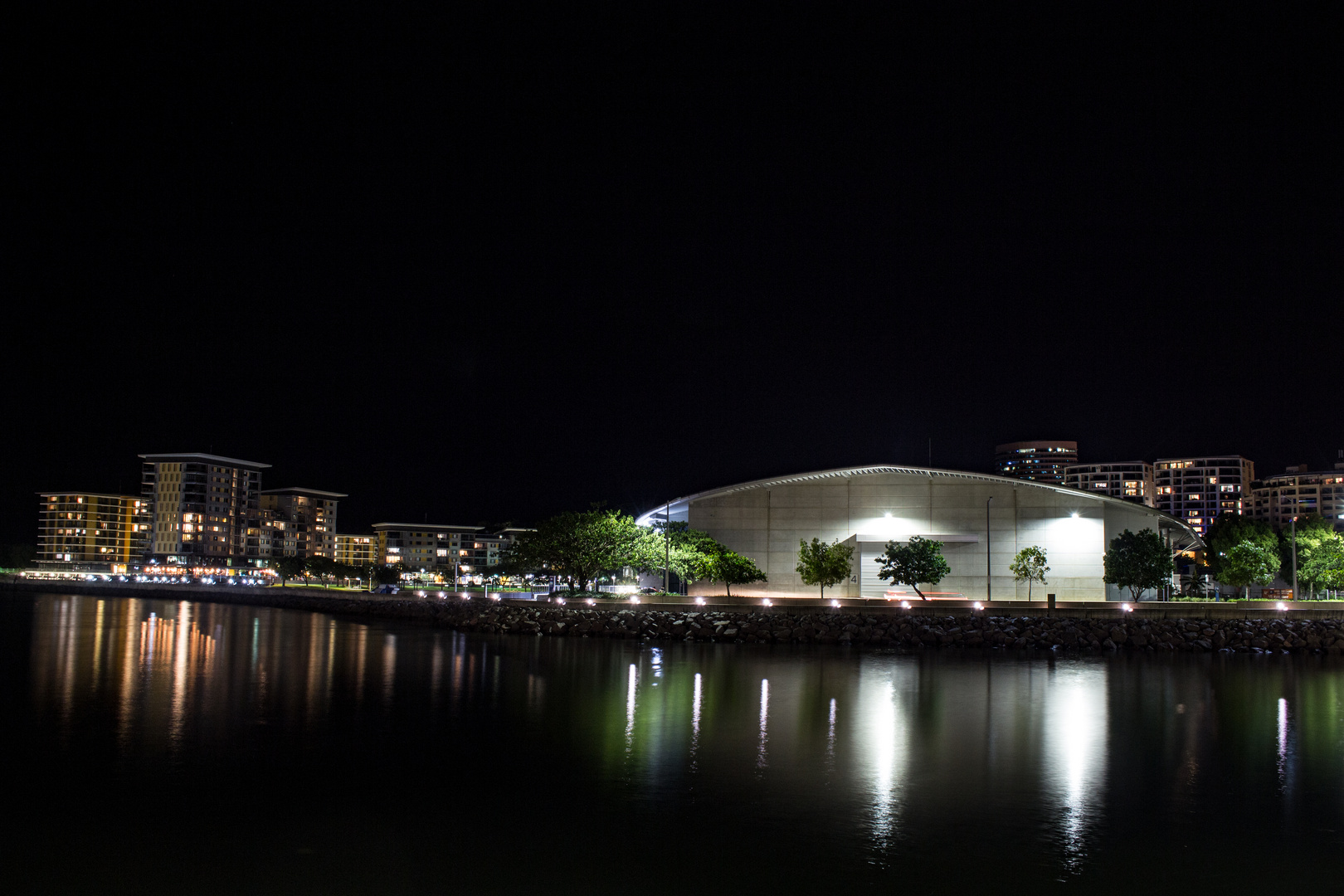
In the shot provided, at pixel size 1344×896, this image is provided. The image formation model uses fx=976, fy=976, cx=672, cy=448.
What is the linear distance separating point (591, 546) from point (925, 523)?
79.7 feet

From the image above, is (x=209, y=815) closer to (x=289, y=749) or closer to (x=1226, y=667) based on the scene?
(x=289, y=749)

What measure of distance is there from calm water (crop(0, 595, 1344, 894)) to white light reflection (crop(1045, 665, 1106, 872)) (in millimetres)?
78

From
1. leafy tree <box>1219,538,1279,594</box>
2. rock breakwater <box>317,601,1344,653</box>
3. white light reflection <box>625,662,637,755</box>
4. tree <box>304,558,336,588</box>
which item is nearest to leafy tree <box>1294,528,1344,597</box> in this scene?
leafy tree <box>1219,538,1279,594</box>

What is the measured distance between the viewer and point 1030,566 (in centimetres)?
6431

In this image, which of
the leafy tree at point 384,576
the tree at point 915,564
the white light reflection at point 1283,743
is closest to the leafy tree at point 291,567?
the leafy tree at point 384,576

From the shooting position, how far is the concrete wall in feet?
224

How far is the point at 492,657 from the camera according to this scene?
3453 centimetres

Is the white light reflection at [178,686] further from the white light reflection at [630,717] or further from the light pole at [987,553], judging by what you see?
the light pole at [987,553]

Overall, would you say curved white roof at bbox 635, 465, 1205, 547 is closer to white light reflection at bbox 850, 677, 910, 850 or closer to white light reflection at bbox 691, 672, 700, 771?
white light reflection at bbox 691, 672, 700, 771

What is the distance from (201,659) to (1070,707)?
26.7 m

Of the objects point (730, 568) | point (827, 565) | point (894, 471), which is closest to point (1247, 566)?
point (894, 471)

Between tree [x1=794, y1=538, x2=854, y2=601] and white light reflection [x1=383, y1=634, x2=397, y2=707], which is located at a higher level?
tree [x1=794, y1=538, x2=854, y2=601]

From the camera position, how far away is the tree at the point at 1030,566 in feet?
209

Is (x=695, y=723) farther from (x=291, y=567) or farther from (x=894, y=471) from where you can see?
(x=291, y=567)
